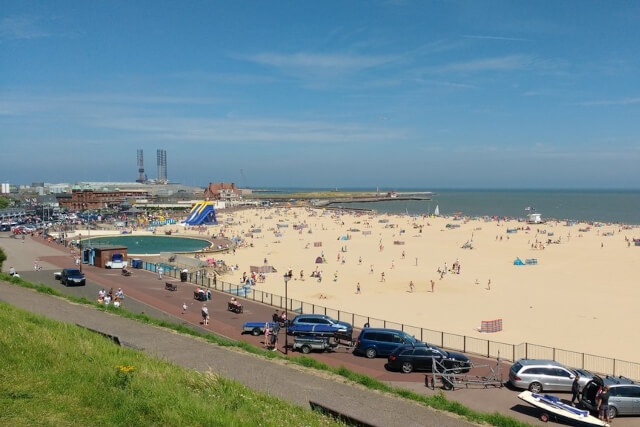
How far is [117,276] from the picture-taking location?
2994 centimetres

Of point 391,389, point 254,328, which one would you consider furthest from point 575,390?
point 254,328

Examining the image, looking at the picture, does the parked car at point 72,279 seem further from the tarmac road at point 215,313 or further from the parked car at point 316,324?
the parked car at point 316,324

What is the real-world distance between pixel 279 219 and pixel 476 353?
76883 millimetres

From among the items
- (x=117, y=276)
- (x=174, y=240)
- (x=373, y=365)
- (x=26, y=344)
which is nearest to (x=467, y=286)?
(x=373, y=365)

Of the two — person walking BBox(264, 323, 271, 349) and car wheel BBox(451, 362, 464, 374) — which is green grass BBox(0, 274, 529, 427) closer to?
car wheel BBox(451, 362, 464, 374)

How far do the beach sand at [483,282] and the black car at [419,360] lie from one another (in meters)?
7.14

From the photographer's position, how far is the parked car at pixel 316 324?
1706 cm

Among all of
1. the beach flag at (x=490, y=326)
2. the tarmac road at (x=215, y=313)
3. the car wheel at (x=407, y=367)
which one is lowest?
the beach flag at (x=490, y=326)

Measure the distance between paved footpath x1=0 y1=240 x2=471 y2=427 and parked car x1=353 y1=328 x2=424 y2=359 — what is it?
3.57 metres

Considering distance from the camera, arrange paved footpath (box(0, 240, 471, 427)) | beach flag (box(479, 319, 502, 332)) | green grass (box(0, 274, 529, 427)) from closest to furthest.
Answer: paved footpath (box(0, 240, 471, 427)), green grass (box(0, 274, 529, 427)), beach flag (box(479, 319, 502, 332))

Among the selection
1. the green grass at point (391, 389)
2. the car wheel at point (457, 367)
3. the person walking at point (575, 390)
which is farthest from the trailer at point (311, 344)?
the person walking at point (575, 390)

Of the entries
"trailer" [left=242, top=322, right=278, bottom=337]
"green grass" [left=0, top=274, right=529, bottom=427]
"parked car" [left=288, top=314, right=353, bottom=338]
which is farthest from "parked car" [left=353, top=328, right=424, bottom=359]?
"trailer" [left=242, top=322, right=278, bottom=337]

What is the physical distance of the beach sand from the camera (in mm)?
21781

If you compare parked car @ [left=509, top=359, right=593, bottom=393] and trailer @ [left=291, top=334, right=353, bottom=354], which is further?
trailer @ [left=291, top=334, right=353, bottom=354]
